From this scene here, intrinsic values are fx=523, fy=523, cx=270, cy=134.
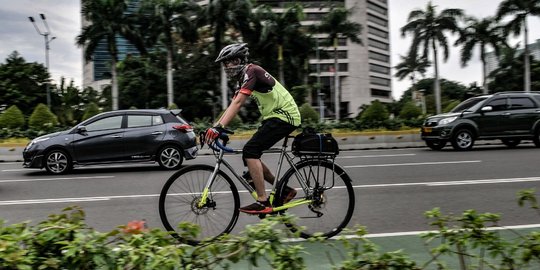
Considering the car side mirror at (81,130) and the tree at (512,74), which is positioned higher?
the tree at (512,74)

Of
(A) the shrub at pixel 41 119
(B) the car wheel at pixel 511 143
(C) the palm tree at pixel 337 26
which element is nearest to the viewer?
(B) the car wheel at pixel 511 143

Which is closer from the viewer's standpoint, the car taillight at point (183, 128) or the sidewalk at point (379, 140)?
→ the car taillight at point (183, 128)

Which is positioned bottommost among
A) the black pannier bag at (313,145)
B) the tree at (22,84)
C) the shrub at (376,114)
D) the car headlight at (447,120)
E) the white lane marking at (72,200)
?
the white lane marking at (72,200)

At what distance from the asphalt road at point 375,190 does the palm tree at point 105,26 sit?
24069mm

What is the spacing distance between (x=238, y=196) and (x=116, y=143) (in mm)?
8255

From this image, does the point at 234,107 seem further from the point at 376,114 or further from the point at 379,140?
the point at 376,114

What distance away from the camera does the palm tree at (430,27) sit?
145ft

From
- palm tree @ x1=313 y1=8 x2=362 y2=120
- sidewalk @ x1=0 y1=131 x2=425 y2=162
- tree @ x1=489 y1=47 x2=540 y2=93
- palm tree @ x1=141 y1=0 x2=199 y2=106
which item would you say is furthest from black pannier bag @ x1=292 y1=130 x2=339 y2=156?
tree @ x1=489 y1=47 x2=540 y2=93

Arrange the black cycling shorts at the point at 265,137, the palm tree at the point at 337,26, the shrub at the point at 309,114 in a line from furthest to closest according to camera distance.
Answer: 1. the palm tree at the point at 337,26
2. the shrub at the point at 309,114
3. the black cycling shorts at the point at 265,137

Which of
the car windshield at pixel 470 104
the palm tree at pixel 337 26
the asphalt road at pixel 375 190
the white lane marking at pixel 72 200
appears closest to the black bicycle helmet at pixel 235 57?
the asphalt road at pixel 375 190

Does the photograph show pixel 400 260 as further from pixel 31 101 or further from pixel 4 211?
pixel 31 101

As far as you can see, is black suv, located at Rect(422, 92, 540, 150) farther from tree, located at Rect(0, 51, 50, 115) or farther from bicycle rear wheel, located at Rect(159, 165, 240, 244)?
tree, located at Rect(0, 51, 50, 115)

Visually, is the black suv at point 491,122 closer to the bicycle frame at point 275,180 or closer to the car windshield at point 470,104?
the car windshield at point 470,104

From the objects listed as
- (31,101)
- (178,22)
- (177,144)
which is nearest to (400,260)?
(177,144)
